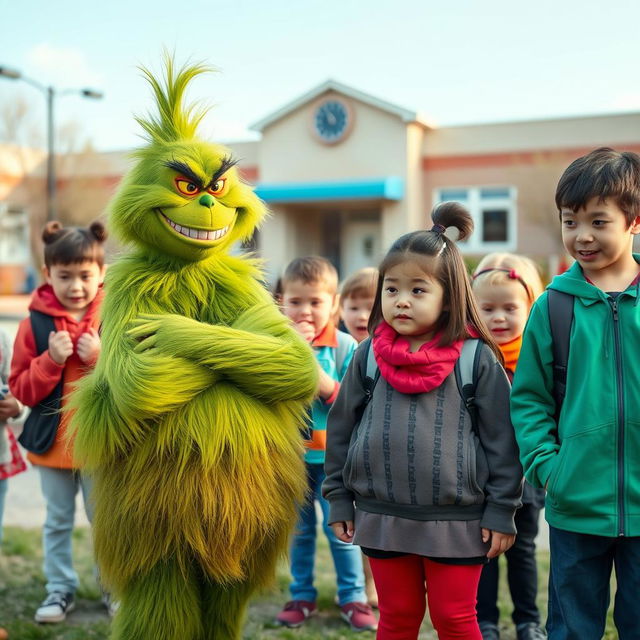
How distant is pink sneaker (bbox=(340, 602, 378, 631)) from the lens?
3.52 metres

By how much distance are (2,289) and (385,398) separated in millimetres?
28373

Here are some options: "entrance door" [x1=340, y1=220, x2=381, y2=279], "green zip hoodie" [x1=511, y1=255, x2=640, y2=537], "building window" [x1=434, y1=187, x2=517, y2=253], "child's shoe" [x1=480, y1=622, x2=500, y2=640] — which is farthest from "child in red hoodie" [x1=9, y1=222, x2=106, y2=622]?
"entrance door" [x1=340, y1=220, x2=381, y2=279]

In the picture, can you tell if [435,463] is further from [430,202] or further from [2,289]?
[2,289]

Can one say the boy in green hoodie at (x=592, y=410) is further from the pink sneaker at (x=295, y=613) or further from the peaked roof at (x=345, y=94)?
the peaked roof at (x=345, y=94)

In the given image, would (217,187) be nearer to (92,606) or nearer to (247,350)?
(247,350)

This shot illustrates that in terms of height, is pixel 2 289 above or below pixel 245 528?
above

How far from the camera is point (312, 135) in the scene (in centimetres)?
2231

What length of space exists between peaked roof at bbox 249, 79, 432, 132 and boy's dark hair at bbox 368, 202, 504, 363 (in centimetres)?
1920

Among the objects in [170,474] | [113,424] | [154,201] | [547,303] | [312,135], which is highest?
[312,135]

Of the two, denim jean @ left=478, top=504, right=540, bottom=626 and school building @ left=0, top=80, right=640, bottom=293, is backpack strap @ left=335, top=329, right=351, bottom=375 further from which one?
school building @ left=0, top=80, right=640, bottom=293

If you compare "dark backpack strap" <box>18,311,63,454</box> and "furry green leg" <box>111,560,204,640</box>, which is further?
"dark backpack strap" <box>18,311,63,454</box>

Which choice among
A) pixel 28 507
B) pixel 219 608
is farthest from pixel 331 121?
pixel 219 608

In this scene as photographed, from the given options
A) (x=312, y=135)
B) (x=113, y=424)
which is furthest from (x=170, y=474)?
(x=312, y=135)

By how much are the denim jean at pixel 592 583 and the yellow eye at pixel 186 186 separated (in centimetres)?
165
